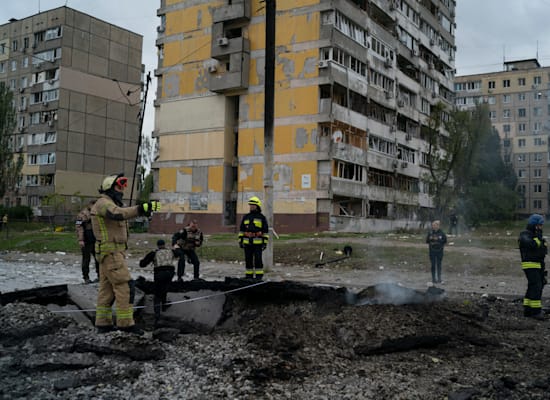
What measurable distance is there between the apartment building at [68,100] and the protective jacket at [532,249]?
46.5m

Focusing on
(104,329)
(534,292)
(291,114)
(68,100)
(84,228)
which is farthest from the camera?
(68,100)

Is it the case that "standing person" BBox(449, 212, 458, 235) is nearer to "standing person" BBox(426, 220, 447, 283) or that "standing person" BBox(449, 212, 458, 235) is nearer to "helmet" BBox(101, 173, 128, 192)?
"standing person" BBox(426, 220, 447, 283)

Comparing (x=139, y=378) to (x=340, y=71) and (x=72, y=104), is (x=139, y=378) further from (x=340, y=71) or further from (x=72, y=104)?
(x=72, y=104)

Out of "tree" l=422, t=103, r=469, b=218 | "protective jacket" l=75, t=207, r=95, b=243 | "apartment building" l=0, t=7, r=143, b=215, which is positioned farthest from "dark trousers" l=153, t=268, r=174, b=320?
"apartment building" l=0, t=7, r=143, b=215

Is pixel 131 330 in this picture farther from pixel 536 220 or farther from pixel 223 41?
pixel 223 41

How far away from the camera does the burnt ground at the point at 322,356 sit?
5.08m

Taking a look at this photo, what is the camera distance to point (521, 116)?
26.2 metres

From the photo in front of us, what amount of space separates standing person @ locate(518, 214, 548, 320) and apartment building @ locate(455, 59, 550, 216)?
21.5 ft

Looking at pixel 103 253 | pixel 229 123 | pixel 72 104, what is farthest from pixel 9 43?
pixel 103 253

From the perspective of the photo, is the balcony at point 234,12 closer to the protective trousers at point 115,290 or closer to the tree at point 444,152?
the tree at point 444,152

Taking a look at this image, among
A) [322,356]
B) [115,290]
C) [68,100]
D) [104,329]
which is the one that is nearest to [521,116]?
[322,356]

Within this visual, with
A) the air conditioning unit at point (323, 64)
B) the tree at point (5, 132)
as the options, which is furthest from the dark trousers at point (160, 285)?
the tree at point (5, 132)

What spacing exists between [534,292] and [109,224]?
22.8ft

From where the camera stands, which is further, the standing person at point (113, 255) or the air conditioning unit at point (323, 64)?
the air conditioning unit at point (323, 64)
